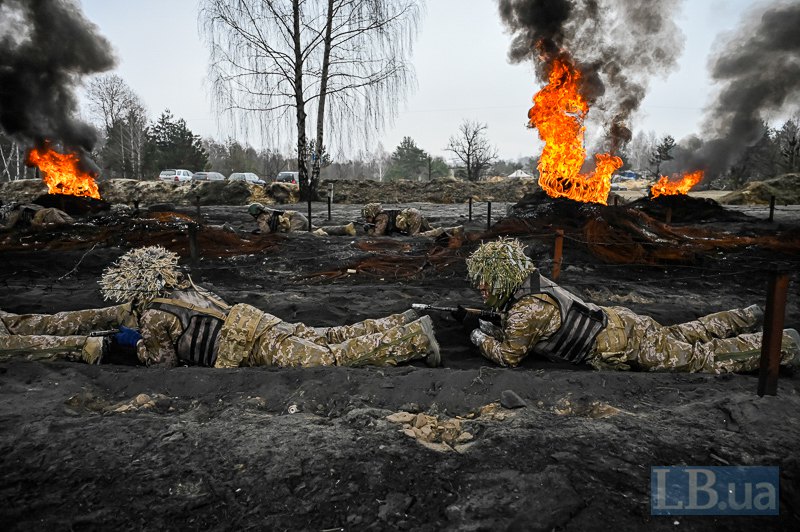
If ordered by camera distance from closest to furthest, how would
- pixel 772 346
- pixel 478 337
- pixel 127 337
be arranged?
1. pixel 772 346
2. pixel 127 337
3. pixel 478 337

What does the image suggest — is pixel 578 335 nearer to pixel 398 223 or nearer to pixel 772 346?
pixel 772 346

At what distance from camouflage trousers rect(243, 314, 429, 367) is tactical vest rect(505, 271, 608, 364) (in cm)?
95

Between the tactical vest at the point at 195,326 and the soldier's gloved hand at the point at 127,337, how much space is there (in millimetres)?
531

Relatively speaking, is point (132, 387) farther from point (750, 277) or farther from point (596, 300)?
point (750, 277)

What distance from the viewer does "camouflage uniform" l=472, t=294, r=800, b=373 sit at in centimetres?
379

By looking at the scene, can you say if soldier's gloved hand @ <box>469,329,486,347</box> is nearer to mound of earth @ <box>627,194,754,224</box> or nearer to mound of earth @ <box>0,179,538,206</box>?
mound of earth @ <box>627,194,754,224</box>

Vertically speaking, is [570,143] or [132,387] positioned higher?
[570,143]

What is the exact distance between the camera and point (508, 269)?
12.8 ft

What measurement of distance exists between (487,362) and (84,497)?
3.12 m

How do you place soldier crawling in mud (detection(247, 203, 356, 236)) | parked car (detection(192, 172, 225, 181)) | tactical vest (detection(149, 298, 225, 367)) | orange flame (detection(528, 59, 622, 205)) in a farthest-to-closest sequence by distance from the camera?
parked car (detection(192, 172, 225, 181)) < orange flame (detection(528, 59, 622, 205)) < soldier crawling in mud (detection(247, 203, 356, 236)) < tactical vest (detection(149, 298, 225, 367))

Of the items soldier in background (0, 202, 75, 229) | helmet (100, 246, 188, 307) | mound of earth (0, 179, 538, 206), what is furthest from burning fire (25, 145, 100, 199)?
helmet (100, 246, 188, 307)

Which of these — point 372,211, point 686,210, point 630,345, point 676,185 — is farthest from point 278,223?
point 676,185

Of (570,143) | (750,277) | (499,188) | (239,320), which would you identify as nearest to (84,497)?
A: (239,320)

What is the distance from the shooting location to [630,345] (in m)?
3.86
